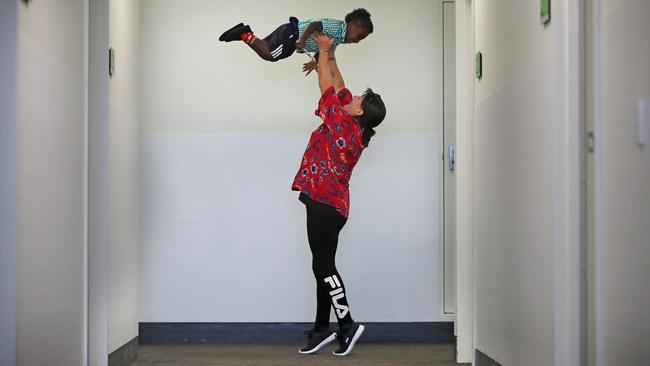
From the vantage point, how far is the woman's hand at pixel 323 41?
4.64m

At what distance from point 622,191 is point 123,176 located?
282cm

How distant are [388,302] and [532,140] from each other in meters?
2.25

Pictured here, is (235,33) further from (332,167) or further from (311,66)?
(332,167)

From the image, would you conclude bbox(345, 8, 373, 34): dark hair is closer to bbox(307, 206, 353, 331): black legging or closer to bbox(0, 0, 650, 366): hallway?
bbox(0, 0, 650, 366): hallway

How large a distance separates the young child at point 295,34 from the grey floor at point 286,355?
1533 mm

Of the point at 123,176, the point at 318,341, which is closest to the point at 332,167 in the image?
the point at 318,341

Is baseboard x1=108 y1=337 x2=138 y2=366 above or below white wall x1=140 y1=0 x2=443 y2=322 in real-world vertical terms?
below

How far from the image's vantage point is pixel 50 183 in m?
3.27

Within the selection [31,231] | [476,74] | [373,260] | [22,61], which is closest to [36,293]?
[31,231]

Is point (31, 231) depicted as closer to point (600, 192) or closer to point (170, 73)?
point (600, 192)

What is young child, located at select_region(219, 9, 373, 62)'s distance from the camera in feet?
15.0

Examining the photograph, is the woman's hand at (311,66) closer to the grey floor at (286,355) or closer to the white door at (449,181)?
the white door at (449,181)

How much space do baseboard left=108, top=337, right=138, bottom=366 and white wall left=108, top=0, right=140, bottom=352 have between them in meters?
0.03

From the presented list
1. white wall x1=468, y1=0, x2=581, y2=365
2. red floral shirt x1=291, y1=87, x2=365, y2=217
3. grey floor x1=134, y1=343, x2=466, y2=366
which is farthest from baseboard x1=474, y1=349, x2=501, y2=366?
red floral shirt x1=291, y1=87, x2=365, y2=217
